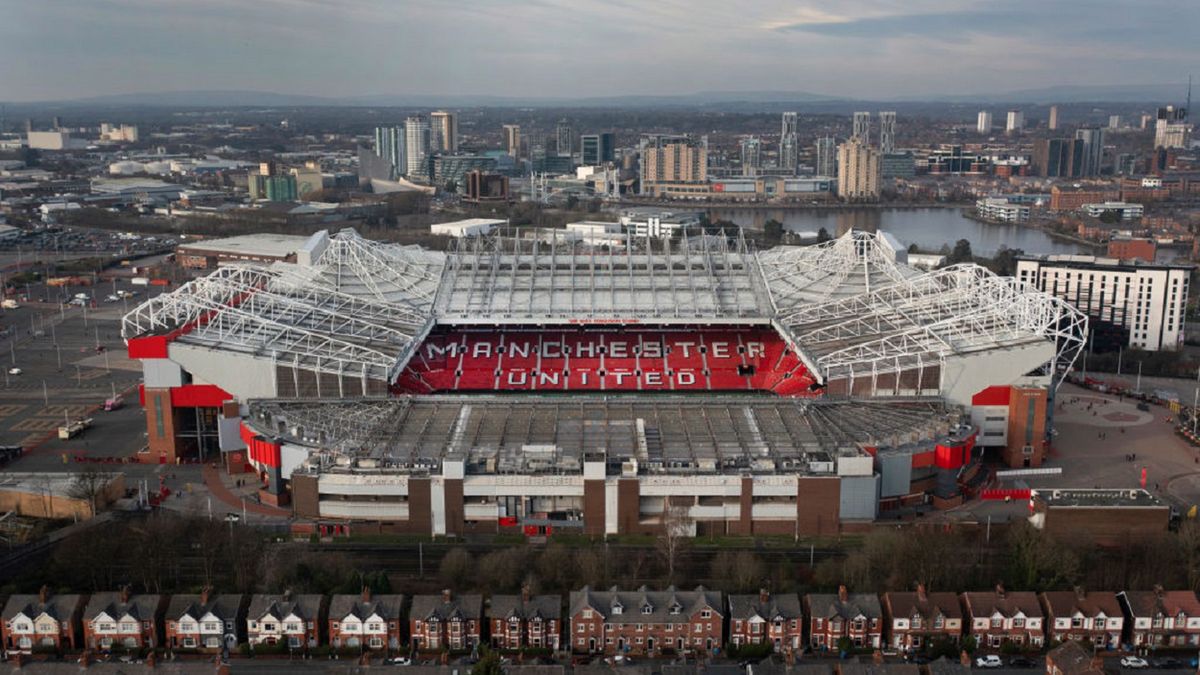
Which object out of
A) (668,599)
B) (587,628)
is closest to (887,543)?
(668,599)

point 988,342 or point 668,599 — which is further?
point 988,342

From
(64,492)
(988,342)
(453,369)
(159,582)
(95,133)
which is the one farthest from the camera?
(95,133)

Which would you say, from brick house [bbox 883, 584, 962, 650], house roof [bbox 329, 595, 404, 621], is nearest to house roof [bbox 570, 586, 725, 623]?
brick house [bbox 883, 584, 962, 650]

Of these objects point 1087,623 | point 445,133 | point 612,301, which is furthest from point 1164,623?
point 445,133

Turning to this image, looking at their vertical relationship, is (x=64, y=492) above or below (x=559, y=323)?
below

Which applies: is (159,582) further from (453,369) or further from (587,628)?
(453,369)

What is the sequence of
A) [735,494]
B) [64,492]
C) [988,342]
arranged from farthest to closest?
[988,342] → [64,492] → [735,494]

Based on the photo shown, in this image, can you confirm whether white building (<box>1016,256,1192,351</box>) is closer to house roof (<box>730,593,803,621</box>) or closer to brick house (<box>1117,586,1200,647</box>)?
brick house (<box>1117,586,1200,647</box>)
